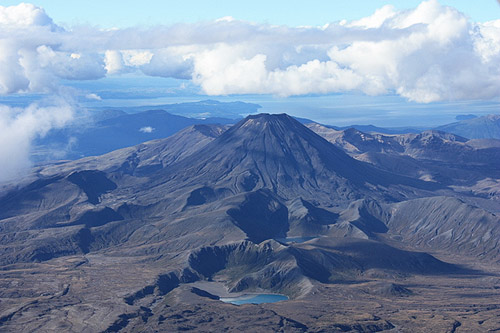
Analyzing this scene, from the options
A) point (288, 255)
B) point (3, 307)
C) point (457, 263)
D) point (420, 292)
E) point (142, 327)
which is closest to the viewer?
point (142, 327)

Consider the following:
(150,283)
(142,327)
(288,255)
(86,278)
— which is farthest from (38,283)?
(288,255)

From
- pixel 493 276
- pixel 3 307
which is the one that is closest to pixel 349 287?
pixel 493 276

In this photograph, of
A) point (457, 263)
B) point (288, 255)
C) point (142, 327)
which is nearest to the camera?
point (142, 327)

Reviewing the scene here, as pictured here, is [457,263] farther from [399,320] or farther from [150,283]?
[150,283]

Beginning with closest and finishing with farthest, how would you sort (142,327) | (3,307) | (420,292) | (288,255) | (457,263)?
(142,327)
(3,307)
(420,292)
(288,255)
(457,263)

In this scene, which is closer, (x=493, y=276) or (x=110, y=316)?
(x=110, y=316)

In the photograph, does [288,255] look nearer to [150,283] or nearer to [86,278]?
[150,283]

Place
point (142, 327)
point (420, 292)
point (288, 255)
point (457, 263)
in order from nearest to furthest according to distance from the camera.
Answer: point (142, 327)
point (420, 292)
point (288, 255)
point (457, 263)
